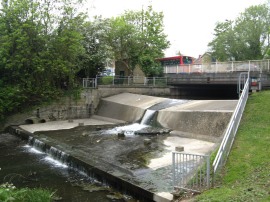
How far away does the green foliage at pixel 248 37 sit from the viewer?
3603cm

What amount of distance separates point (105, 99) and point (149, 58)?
30.1ft

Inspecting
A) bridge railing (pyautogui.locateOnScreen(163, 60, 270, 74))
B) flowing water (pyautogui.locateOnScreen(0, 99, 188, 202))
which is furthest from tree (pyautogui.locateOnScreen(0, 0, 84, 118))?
bridge railing (pyautogui.locateOnScreen(163, 60, 270, 74))

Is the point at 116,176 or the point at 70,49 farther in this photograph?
the point at 70,49

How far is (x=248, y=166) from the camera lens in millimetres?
6957

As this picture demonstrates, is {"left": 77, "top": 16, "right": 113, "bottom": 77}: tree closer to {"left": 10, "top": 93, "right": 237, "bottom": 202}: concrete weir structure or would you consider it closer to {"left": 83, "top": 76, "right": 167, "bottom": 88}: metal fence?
{"left": 83, "top": 76, "right": 167, "bottom": 88}: metal fence

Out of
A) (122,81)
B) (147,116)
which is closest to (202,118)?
(147,116)

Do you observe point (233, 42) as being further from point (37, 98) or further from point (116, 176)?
point (116, 176)

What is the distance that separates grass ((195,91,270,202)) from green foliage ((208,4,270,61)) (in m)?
27.9

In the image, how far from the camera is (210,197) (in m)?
5.41

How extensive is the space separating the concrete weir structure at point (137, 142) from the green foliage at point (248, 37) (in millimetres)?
22614

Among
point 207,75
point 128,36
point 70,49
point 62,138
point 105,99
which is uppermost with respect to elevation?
point 128,36

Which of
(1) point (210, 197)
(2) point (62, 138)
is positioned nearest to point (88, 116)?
(2) point (62, 138)

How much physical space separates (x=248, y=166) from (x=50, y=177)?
638 cm

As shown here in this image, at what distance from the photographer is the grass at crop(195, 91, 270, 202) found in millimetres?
5418
